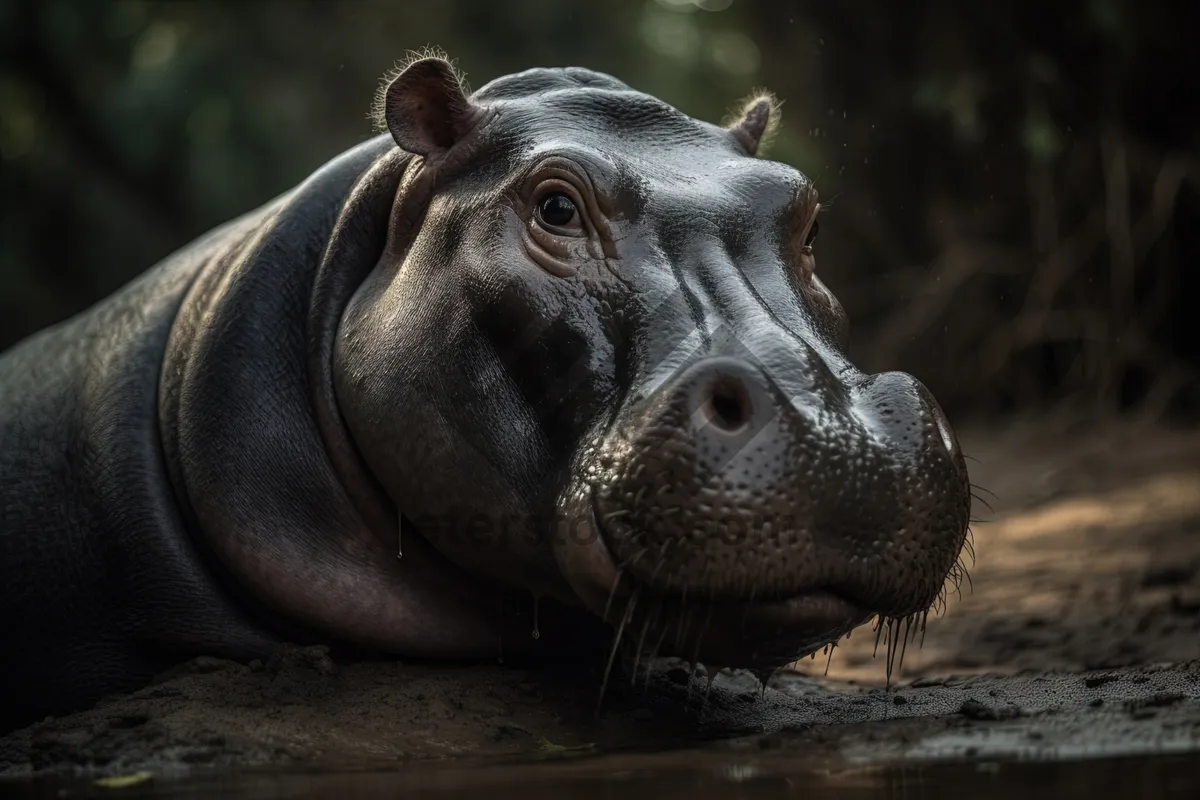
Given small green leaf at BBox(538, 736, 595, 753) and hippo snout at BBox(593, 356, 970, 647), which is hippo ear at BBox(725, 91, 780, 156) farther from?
small green leaf at BBox(538, 736, 595, 753)

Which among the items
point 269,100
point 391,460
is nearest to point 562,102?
point 391,460

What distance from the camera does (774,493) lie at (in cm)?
276

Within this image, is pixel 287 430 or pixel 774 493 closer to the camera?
pixel 774 493

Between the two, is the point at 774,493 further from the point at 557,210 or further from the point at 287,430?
the point at 287,430

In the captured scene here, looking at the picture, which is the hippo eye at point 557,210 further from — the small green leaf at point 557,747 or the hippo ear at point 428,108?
the small green leaf at point 557,747

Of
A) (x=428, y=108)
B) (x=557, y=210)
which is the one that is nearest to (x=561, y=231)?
(x=557, y=210)

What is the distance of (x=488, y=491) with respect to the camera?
338cm

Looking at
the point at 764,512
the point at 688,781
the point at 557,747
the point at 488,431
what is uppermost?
the point at 488,431

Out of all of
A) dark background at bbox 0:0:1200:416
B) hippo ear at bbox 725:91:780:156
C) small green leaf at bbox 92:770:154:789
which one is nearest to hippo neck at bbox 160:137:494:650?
small green leaf at bbox 92:770:154:789

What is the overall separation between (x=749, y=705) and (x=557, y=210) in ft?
4.31

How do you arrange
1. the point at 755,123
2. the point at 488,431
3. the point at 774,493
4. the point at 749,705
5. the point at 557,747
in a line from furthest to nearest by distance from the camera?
the point at 755,123 < the point at 749,705 < the point at 488,431 < the point at 557,747 < the point at 774,493

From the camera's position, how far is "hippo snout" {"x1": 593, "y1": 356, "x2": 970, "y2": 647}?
277cm

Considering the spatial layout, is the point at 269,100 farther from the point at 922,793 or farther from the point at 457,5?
the point at 922,793

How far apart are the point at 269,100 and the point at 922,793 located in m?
11.7
